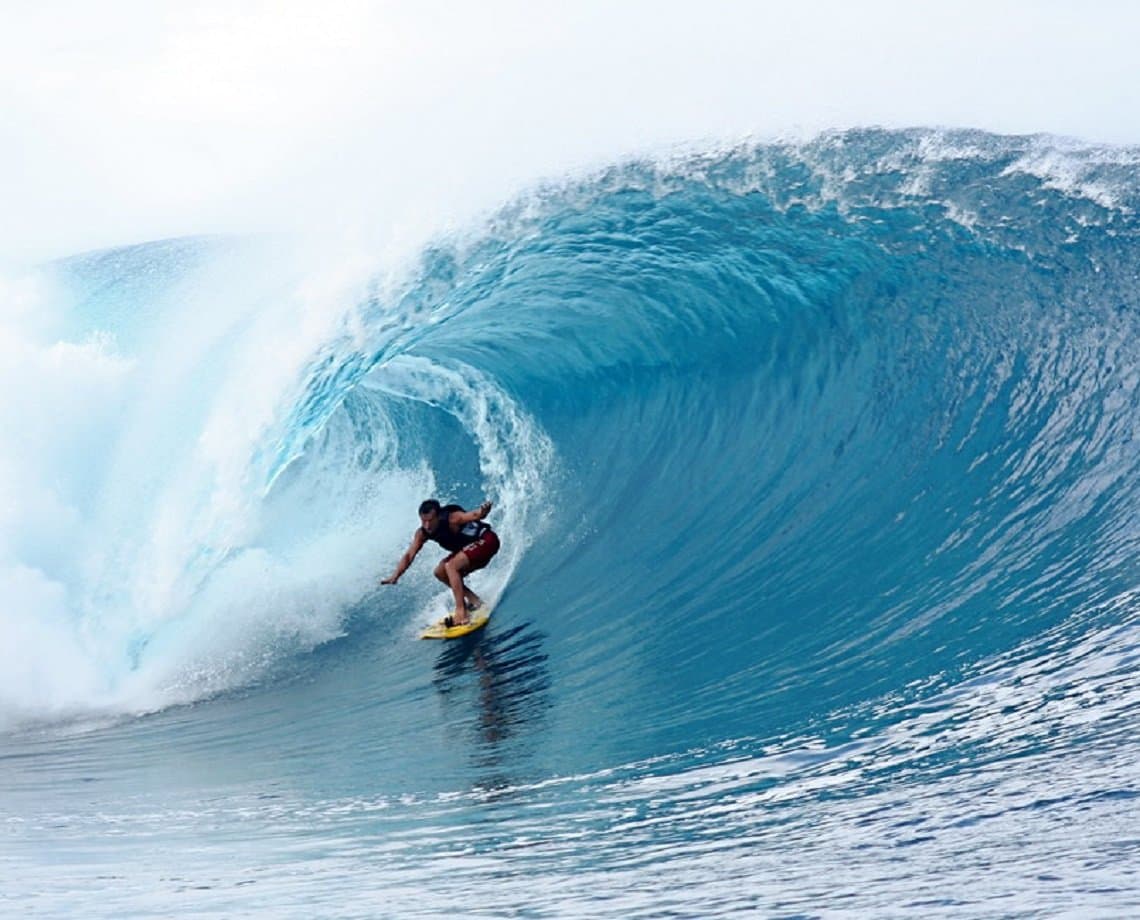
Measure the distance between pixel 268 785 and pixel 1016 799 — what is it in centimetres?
387

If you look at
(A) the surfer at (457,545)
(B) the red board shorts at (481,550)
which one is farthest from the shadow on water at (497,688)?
(B) the red board shorts at (481,550)

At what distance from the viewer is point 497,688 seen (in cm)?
861

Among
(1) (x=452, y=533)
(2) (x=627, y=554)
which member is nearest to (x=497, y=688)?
(1) (x=452, y=533)

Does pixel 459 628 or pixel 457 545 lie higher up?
pixel 457 545

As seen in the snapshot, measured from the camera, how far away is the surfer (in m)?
9.87

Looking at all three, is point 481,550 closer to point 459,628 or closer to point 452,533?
point 452,533

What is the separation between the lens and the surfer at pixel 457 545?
9.87m

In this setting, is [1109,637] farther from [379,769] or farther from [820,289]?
[820,289]

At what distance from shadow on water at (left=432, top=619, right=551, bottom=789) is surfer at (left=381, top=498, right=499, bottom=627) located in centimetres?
28

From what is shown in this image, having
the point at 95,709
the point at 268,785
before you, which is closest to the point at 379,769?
the point at 268,785

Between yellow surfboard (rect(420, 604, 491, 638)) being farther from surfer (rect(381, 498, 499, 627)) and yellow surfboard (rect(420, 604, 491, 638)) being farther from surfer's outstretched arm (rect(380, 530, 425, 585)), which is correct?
surfer's outstretched arm (rect(380, 530, 425, 585))

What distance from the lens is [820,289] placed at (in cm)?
1193

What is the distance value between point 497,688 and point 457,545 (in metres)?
1.69

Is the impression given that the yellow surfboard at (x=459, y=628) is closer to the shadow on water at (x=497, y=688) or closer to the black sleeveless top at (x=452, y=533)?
the shadow on water at (x=497, y=688)
